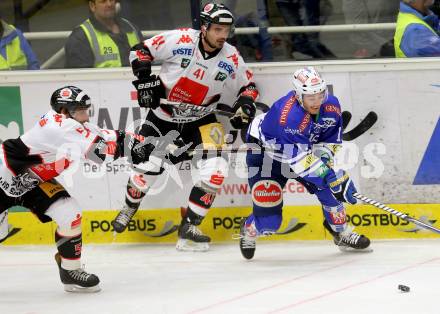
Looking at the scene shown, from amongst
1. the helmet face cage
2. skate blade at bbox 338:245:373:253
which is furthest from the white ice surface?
the helmet face cage

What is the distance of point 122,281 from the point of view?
20.8 ft

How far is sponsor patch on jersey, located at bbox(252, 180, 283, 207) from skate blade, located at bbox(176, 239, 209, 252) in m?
0.61

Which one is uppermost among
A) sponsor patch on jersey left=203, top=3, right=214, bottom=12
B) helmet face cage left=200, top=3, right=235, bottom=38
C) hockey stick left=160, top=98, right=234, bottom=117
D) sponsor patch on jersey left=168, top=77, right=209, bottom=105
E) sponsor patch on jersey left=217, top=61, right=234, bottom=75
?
sponsor patch on jersey left=203, top=3, right=214, bottom=12

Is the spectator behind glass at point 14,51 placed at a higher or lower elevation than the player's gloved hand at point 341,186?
higher

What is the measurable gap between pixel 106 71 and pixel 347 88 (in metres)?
1.56

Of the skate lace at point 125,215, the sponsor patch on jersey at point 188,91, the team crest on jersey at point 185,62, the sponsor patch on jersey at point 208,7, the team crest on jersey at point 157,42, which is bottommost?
the skate lace at point 125,215

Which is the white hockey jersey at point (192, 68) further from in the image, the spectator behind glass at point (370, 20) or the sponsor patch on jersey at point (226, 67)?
the spectator behind glass at point (370, 20)

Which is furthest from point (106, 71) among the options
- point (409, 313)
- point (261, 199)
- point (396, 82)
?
point (409, 313)

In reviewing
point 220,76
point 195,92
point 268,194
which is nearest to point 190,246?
point 268,194

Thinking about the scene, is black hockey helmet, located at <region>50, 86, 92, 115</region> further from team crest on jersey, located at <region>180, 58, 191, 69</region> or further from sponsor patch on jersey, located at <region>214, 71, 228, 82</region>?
sponsor patch on jersey, located at <region>214, 71, 228, 82</region>

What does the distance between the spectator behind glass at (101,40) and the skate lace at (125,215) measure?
37.3 inches

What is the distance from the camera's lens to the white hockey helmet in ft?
20.6

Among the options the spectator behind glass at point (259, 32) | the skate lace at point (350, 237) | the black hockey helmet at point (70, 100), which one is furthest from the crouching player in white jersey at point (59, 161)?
the skate lace at point (350, 237)

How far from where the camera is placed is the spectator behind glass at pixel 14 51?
738cm
